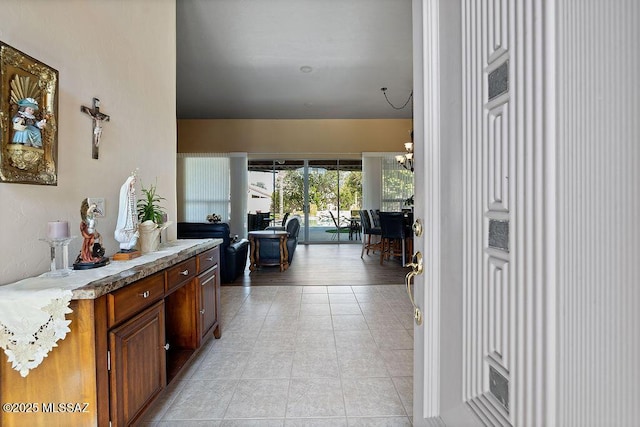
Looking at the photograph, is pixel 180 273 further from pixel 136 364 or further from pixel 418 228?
pixel 418 228

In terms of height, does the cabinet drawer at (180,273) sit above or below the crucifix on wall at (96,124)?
below

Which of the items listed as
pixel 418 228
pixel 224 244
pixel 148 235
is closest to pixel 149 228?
pixel 148 235

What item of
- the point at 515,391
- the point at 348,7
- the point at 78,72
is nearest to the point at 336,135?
the point at 348,7

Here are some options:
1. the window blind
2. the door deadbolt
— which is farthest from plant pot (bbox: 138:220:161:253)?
the window blind

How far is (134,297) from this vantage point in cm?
161

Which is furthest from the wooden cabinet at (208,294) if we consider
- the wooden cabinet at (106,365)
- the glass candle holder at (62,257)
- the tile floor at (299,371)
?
the glass candle holder at (62,257)

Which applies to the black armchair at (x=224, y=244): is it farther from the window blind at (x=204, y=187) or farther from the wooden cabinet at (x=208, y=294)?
the window blind at (x=204, y=187)

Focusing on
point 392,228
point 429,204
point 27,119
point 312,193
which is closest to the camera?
point 429,204

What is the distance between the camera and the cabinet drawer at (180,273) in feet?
6.63

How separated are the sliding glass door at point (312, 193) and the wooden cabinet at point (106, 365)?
7377 mm

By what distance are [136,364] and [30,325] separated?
0.53 m

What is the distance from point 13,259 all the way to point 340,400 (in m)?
1.90

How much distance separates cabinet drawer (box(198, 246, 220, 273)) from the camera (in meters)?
2.54

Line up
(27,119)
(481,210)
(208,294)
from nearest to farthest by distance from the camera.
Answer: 1. (481,210)
2. (27,119)
3. (208,294)
